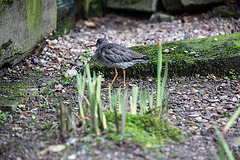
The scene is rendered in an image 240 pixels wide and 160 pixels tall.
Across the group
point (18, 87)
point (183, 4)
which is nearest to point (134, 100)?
point (18, 87)

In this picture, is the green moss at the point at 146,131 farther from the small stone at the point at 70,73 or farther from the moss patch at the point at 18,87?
the small stone at the point at 70,73

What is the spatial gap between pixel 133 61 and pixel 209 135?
1.74m

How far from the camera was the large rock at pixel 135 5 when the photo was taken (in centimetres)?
789

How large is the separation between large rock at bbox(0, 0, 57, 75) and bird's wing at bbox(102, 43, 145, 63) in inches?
50.7

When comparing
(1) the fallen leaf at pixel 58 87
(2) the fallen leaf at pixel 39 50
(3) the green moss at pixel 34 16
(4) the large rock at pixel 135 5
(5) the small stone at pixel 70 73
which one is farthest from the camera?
(4) the large rock at pixel 135 5

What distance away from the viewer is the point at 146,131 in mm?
2826

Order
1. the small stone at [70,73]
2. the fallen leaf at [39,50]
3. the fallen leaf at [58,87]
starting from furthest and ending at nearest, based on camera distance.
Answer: the fallen leaf at [39,50] < the small stone at [70,73] < the fallen leaf at [58,87]

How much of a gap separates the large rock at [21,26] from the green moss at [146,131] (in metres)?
2.09

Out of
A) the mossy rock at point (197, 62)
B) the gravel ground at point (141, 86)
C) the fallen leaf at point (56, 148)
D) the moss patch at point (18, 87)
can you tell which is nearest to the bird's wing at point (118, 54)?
the mossy rock at point (197, 62)

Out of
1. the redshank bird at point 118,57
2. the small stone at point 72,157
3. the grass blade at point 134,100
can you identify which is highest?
the redshank bird at point 118,57

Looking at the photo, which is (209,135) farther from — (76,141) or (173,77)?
(173,77)

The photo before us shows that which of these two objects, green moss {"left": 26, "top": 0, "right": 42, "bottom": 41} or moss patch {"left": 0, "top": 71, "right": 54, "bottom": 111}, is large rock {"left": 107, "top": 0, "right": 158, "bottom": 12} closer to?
green moss {"left": 26, "top": 0, "right": 42, "bottom": 41}

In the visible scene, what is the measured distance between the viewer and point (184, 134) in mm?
3016

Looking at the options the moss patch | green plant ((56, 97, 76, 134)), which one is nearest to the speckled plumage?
the moss patch
